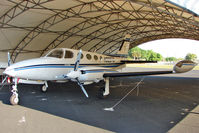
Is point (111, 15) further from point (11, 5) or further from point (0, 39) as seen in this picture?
point (0, 39)

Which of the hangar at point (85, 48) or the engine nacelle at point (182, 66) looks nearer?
the hangar at point (85, 48)

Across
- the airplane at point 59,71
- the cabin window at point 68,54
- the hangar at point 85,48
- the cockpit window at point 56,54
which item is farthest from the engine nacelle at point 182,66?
the cockpit window at point 56,54

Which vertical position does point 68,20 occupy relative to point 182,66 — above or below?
above

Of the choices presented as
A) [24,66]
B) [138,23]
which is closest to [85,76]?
[24,66]

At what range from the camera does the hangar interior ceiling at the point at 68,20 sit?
12.0 m

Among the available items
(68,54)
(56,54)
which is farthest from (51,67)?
(68,54)

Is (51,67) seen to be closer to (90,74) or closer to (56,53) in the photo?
(56,53)

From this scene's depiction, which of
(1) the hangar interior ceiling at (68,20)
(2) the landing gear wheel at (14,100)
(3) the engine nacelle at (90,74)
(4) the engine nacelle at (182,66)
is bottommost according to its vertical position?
(2) the landing gear wheel at (14,100)

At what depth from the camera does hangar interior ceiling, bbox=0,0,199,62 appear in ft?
39.2

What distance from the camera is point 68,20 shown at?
631 inches

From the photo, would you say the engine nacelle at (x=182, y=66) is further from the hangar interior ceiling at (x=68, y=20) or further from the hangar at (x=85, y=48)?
the hangar interior ceiling at (x=68, y=20)

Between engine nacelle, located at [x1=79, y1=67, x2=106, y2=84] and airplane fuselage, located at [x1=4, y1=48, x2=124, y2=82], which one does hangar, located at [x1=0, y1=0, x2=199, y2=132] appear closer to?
engine nacelle, located at [x1=79, y1=67, x2=106, y2=84]

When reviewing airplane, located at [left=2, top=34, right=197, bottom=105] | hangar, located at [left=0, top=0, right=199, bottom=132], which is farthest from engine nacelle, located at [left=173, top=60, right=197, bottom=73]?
hangar, located at [left=0, top=0, right=199, bottom=132]

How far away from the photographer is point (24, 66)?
7121 millimetres
